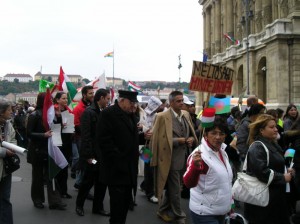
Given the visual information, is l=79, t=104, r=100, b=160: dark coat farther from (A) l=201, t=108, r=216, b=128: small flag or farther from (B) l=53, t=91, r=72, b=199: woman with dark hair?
(A) l=201, t=108, r=216, b=128: small flag

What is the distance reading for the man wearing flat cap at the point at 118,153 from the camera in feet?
17.3

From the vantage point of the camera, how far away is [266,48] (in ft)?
111

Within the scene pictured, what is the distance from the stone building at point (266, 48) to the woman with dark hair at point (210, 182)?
28174 millimetres

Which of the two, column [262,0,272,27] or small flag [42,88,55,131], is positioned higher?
Result: column [262,0,272,27]

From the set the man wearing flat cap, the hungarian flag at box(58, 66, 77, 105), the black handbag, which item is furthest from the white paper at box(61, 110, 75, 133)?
the man wearing flat cap

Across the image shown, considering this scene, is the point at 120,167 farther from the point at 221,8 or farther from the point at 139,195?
the point at 221,8

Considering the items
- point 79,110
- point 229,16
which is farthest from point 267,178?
point 229,16

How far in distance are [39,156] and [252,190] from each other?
441 cm

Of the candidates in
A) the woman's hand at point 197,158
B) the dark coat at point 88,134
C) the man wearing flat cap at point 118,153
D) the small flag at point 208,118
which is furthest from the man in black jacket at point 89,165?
the woman's hand at point 197,158

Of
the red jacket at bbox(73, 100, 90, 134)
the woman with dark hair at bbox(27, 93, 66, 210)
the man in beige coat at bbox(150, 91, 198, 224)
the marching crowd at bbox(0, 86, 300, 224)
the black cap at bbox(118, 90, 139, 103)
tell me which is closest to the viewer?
the marching crowd at bbox(0, 86, 300, 224)

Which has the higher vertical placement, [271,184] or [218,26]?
[218,26]

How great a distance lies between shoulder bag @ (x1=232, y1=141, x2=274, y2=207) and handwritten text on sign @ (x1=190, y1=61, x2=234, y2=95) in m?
0.99

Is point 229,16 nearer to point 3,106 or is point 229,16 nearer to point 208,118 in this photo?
point 3,106

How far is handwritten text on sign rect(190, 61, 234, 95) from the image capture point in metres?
5.06
